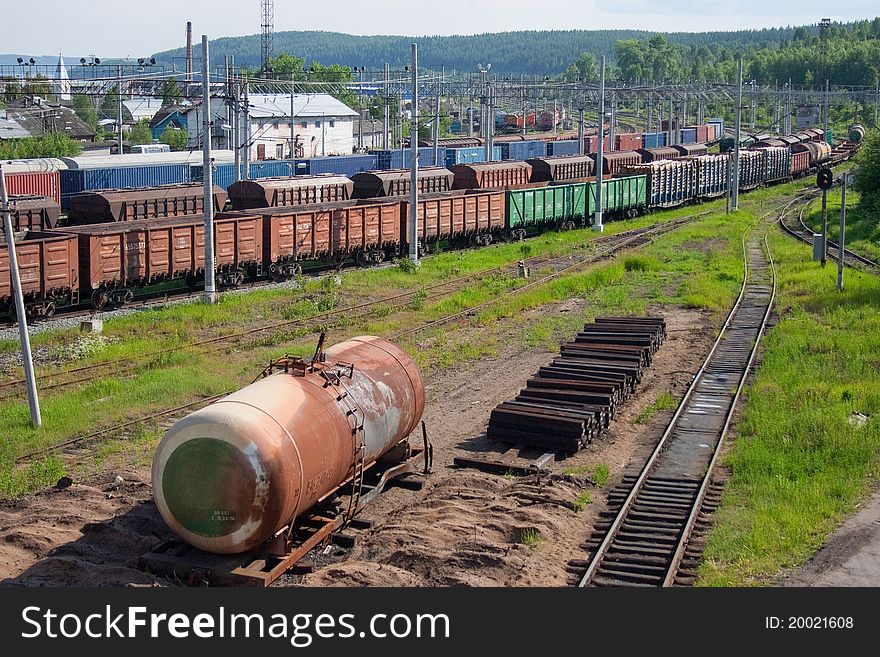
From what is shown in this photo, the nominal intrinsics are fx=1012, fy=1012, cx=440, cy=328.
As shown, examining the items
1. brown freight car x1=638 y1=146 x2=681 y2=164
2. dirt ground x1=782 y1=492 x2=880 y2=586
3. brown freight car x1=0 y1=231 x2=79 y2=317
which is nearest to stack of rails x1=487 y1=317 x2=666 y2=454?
dirt ground x1=782 y1=492 x2=880 y2=586

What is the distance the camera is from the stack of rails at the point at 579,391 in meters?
17.5

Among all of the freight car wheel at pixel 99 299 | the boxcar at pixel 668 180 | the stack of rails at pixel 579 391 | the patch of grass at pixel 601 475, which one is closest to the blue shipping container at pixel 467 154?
the boxcar at pixel 668 180

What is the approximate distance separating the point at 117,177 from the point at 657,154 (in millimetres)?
37165

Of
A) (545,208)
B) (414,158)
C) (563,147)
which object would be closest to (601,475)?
(414,158)

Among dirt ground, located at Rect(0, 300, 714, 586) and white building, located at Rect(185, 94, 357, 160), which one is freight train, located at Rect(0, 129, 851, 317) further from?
white building, located at Rect(185, 94, 357, 160)

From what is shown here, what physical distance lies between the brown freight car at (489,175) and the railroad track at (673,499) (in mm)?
27626

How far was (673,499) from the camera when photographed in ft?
49.2

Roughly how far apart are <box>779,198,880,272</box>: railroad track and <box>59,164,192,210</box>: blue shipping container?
30.4m

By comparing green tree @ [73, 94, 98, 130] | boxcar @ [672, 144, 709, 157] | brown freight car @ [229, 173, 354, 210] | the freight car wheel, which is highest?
green tree @ [73, 94, 98, 130]

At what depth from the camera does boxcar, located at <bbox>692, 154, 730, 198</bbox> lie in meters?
67.6

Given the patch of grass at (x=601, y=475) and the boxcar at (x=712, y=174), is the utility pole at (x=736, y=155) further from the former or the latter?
the patch of grass at (x=601, y=475)

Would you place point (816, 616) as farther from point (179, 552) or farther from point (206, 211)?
point (206, 211)

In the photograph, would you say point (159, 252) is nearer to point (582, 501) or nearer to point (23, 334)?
point (23, 334)

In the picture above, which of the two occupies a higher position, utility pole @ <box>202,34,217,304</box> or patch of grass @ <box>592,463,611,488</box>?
utility pole @ <box>202,34,217,304</box>
